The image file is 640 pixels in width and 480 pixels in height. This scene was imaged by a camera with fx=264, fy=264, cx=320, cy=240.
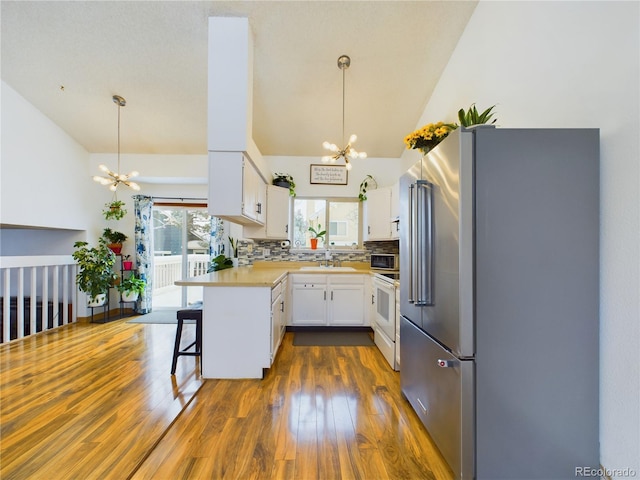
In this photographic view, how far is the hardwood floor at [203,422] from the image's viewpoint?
1.46 metres

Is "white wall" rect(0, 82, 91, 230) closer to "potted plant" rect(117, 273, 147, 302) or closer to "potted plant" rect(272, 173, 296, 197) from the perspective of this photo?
"potted plant" rect(117, 273, 147, 302)

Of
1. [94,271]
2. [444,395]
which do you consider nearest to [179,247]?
[94,271]

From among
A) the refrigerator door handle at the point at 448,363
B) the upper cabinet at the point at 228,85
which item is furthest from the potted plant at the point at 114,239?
the refrigerator door handle at the point at 448,363

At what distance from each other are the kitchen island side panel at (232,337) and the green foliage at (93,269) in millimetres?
2915

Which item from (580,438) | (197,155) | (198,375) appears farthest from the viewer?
(197,155)

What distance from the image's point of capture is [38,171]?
3738 millimetres

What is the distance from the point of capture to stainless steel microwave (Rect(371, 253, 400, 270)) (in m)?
3.49

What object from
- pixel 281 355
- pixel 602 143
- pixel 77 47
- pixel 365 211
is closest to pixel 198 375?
pixel 281 355

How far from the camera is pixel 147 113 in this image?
3.70 metres

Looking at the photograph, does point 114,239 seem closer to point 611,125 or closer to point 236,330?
point 236,330

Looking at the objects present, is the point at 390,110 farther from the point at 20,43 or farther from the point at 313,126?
the point at 20,43

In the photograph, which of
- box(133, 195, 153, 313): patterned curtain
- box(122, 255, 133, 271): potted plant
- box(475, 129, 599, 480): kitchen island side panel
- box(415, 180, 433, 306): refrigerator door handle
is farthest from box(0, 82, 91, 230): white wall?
box(475, 129, 599, 480): kitchen island side panel

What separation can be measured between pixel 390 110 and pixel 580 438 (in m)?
3.56

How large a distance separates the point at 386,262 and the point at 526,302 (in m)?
2.35
